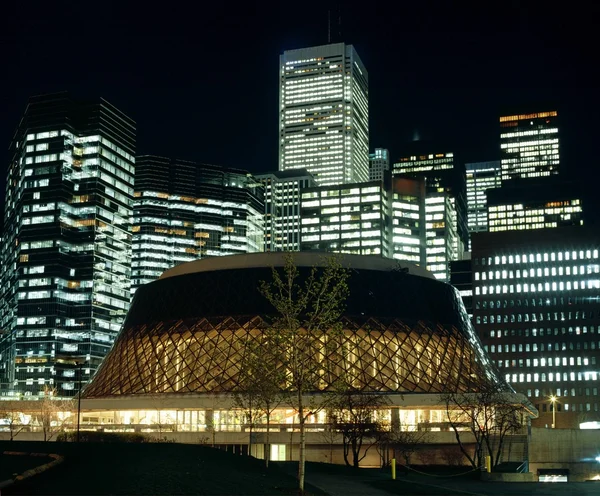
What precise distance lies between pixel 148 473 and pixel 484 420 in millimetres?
51950

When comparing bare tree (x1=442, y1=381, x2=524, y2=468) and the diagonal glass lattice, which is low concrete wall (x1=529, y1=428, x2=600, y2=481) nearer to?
bare tree (x1=442, y1=381, x2=524, y2=468)

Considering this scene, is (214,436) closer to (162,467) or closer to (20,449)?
(20,449)

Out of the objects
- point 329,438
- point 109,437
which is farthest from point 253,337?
point 109,437

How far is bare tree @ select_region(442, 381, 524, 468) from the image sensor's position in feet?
261

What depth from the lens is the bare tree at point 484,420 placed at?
7956cm

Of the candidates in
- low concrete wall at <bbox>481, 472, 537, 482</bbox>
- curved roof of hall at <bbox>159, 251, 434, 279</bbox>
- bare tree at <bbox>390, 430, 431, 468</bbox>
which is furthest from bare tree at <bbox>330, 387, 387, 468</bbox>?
curved roof of hall at <bbox>159, 251, 434, 279</bbox>

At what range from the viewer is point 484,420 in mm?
86000

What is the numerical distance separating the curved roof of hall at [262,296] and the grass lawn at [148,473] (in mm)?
57929

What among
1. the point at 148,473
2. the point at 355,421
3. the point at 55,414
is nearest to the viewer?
the point at 148,473

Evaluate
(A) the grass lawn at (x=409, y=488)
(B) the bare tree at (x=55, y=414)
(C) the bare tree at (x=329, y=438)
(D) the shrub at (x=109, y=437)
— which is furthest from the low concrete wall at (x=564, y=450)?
(B) the bare tree at (x=55, y=414)

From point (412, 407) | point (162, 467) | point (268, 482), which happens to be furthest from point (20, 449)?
→ point (412, 407)

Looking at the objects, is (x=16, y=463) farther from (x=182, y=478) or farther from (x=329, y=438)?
(x=329, y=438)

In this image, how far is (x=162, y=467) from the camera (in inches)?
1682

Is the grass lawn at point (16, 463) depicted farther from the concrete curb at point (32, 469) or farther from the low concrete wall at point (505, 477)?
the low concrete wall at point (505, 477)
